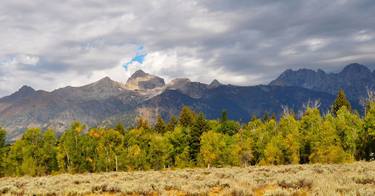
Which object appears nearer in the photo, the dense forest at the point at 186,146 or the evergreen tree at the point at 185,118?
the dense forest at the point at 186,146

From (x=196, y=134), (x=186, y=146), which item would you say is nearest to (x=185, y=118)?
(x=196, y=134)

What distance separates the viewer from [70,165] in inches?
3642

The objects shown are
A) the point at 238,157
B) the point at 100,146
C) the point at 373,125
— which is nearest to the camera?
the point at 373,125

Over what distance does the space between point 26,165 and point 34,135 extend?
820 cm

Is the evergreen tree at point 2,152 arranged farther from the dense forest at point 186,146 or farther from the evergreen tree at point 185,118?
the evergreen tree at point 185,118

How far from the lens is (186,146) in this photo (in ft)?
322

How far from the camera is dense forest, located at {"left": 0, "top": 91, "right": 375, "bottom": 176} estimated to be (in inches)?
3319

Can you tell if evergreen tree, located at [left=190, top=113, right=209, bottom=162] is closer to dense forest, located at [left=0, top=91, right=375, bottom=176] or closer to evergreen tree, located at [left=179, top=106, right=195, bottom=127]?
dense forest, located at [left=0, top=91, right=375, bottom=176]

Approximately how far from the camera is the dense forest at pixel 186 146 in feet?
277

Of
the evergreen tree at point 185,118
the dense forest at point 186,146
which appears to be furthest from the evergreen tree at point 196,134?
the evergreen tree at point 185,118

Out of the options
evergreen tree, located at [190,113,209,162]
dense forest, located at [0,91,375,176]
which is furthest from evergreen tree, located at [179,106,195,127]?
evergreen tree, located at [190,113,209,162]

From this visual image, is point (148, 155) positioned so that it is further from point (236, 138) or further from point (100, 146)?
point (236, 138)

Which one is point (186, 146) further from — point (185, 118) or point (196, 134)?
point (185, 118)

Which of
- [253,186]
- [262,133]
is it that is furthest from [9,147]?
[253,186]
